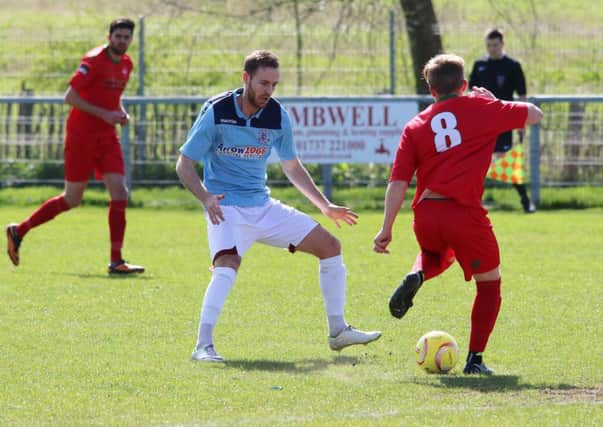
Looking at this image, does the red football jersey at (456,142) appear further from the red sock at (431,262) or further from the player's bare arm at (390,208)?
A: the red sock at (431,262)

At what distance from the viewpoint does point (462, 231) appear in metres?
7.51

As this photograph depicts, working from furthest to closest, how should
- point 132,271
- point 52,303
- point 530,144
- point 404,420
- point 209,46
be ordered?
point 209,46
point 530,144
point 132,271
point 52,303
point 404,420

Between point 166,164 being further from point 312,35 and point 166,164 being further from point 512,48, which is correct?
point 512,48

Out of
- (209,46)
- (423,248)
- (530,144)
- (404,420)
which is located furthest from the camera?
(209,46)

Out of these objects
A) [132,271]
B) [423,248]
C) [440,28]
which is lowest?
[132,271]

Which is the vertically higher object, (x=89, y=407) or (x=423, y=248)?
(x=423, y=248)

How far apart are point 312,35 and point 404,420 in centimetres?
1417

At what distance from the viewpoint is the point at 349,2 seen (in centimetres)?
2088

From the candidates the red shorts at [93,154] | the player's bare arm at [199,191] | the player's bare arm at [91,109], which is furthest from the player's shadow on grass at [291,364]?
the red shorts at [93,154]

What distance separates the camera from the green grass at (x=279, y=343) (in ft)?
22.2

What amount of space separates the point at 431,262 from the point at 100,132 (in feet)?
16.9

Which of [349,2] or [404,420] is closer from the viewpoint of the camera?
[404,420]

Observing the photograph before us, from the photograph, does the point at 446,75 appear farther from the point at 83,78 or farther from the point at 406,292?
the point at 83,78

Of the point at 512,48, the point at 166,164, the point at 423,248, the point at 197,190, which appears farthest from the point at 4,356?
the point at 512,48
